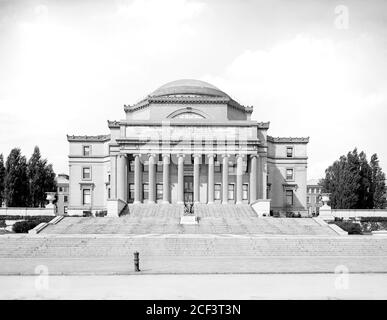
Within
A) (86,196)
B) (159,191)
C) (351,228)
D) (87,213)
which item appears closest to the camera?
(351,228)

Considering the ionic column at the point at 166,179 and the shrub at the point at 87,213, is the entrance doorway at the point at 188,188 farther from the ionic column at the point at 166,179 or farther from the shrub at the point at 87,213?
the shrub at the point at 87,213

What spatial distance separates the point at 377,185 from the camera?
248 feet

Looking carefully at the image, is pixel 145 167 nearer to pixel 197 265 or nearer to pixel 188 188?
pixel 188 188

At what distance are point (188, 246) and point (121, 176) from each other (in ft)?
93.4

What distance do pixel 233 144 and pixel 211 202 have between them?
25.8 feet

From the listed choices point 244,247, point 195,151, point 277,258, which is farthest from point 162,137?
point 277,258

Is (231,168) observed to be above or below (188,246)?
above

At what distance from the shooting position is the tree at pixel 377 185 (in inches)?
2938

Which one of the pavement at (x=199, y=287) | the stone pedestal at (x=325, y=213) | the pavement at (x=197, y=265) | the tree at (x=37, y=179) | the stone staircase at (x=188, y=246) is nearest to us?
the pavement at (x=199, y=287)

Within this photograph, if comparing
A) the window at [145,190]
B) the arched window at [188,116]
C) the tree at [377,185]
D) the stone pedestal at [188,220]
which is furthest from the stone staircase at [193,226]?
the tree at [377,185]

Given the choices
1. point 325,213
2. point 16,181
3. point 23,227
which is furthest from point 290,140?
point 23,227

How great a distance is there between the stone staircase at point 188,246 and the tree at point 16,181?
3179cm

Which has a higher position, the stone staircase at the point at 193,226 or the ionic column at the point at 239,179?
the ionic column at the point at 239,179
